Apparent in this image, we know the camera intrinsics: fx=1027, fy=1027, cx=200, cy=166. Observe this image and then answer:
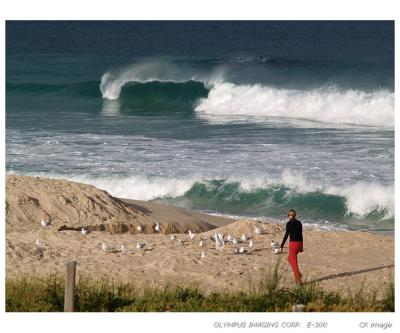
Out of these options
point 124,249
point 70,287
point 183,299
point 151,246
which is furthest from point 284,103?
point 70,287

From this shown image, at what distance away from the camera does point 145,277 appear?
14820mm

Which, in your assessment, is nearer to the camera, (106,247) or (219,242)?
(106,247)

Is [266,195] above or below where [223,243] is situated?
above

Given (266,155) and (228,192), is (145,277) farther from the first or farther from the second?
(266,155)

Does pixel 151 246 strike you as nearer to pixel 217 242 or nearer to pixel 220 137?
pixel 217 242

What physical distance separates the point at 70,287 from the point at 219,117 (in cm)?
2490

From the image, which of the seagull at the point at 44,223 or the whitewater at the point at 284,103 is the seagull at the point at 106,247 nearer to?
the seagull at the point at 44,223

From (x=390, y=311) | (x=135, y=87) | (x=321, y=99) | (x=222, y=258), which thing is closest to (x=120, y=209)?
(x=222, y=258)

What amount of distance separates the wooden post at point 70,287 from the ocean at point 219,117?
9730 mm

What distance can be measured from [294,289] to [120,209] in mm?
6931

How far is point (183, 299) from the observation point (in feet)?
43.0

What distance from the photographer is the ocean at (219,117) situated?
2352 centimetres

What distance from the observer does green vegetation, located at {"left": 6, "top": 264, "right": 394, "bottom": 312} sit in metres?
12.7

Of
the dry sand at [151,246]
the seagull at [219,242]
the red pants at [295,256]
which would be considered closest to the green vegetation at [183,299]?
the dry sand at [151,246]
